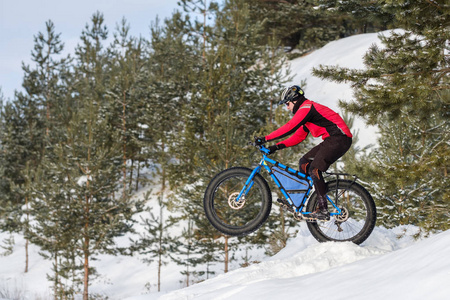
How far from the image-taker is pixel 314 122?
4926 mm

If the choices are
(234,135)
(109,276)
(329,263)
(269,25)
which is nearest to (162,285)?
(109,276)

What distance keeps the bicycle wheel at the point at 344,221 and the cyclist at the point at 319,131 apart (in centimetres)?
20

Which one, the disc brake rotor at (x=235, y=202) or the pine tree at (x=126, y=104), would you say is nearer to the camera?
the disc brake rotor at (x=235, y=202)

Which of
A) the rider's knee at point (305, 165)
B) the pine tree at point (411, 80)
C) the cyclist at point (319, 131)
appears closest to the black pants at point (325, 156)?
the cyclist at point (319, 131)

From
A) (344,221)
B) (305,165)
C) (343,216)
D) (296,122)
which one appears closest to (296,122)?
(296,122)

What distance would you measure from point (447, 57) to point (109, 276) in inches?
784

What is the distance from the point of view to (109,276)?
21.6 m

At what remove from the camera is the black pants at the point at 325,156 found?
193 inches

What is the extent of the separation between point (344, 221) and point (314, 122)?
1373 mm

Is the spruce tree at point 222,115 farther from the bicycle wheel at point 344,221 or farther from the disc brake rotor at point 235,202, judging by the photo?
the disc brake rotor at point 235,202

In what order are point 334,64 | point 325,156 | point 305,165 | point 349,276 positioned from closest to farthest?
point 349,276, point 325,156, point 305,165, point 334,64

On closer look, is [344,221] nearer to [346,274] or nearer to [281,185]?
[281,185]

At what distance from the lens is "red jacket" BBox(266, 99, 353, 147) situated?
4.76 meters

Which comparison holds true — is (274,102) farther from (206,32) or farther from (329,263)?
(329,263)
